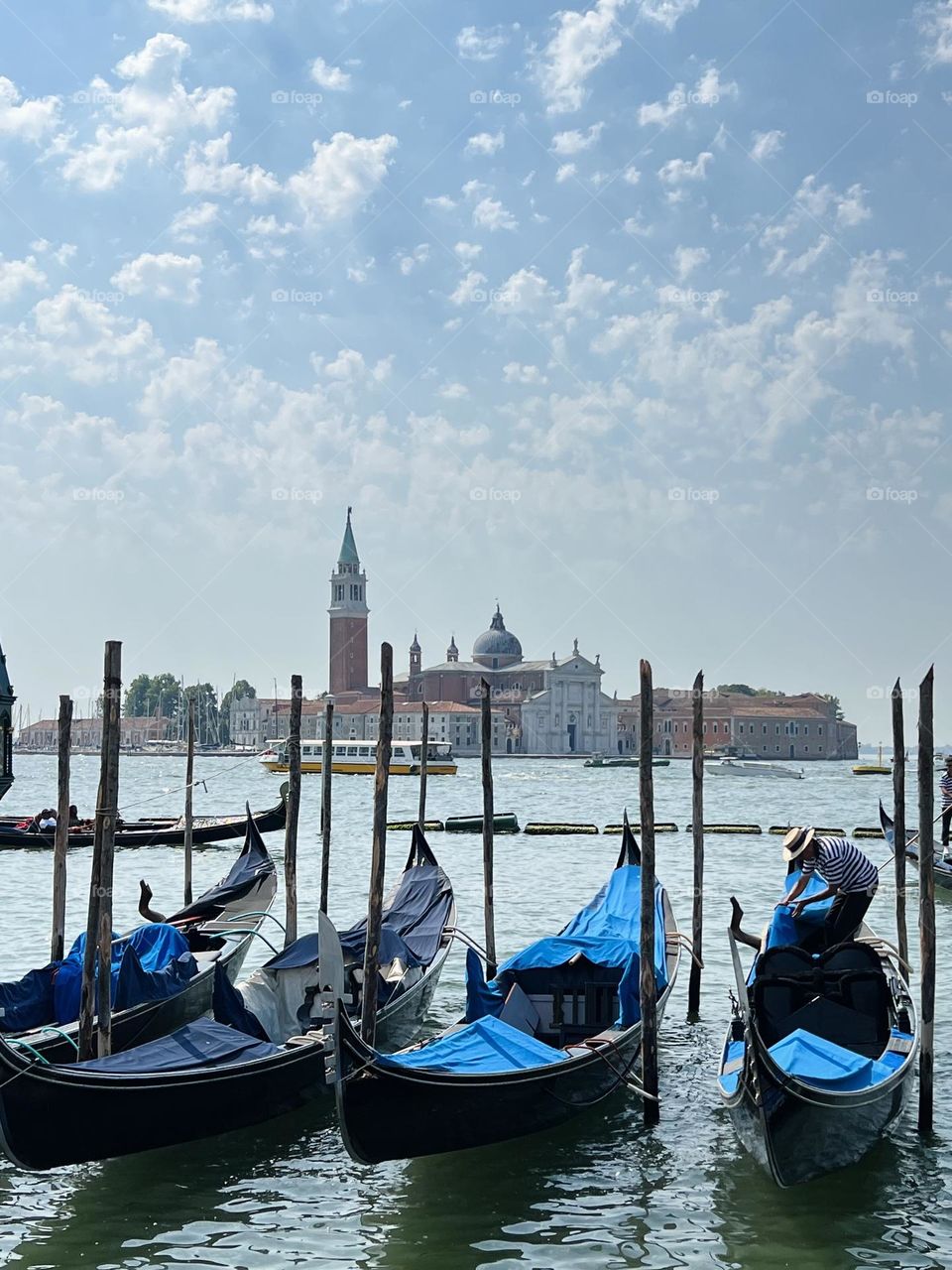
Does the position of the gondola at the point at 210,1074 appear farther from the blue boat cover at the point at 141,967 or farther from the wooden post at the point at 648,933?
the wooden post at the point at 648,933

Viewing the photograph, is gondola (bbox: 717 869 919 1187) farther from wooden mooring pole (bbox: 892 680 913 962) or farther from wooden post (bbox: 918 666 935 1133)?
wooden mooring pole (bbox: 892 680 913 962)

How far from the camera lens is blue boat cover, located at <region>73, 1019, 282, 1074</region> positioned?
197 inches

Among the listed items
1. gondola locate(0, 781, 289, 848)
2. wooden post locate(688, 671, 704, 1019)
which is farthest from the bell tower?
wooden post locate(688, 671, 704, 1019)

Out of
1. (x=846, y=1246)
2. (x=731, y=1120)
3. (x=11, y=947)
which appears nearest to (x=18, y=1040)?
(x=731, y=1120)

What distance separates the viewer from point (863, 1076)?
5012mm

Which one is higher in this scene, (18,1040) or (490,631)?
(490,631)

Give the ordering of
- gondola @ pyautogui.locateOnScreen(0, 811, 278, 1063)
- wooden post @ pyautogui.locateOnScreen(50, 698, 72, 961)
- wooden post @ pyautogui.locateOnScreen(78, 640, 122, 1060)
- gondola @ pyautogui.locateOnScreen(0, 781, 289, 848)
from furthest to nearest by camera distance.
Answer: gondola @ pyautogui.locateOnScreen(0, 781, 289, 848)
wooden post @ pyautogui.locateOnScreen(50, 698, 72, 961)
gondola @ pyautogui.locateOnScreen(0, 811, 278, 1063)
wooden post @ pyautogui.locateOnScreen(78, 640, 122, 1060)

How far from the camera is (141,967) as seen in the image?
6.48 m

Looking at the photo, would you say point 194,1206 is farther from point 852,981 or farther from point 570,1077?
point 852,981

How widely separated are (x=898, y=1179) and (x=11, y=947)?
23.1ft

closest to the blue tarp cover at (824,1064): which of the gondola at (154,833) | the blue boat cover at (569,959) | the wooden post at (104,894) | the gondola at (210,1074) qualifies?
the blue boat cover at (569,959)

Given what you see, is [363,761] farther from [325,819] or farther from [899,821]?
[899,821]

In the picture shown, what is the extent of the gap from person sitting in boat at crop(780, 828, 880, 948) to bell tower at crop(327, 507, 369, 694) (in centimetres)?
7239

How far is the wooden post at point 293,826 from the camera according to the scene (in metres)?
8.85
